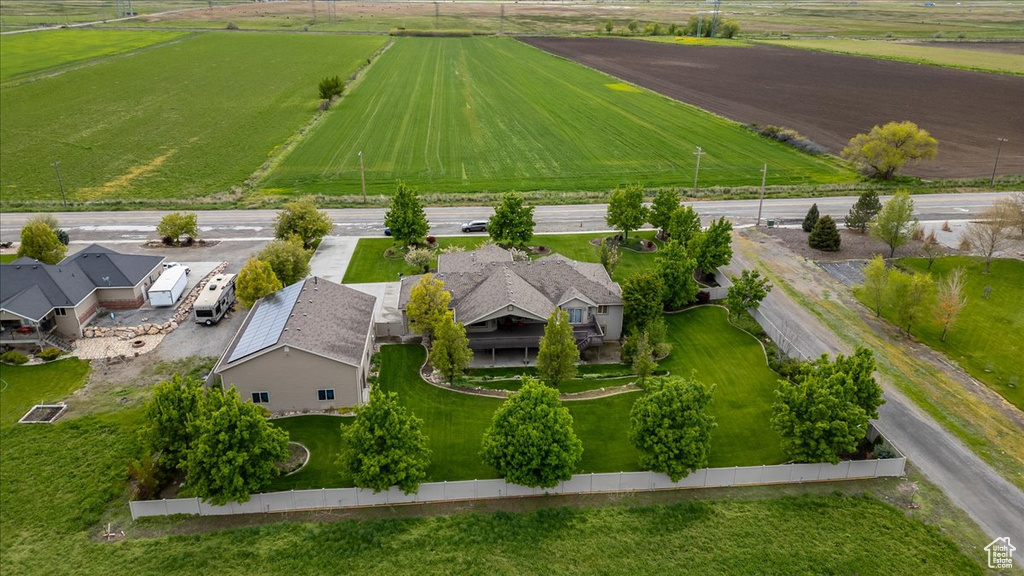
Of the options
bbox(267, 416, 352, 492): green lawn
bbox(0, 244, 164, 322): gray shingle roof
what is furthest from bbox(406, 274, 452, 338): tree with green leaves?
bbox(0, 244, 164, 322): gray shingle roof

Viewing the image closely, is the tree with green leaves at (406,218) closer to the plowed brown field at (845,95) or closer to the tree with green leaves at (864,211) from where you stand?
the tree with green leaves at (864,211)

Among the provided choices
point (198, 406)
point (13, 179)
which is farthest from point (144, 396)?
point (13, 179)

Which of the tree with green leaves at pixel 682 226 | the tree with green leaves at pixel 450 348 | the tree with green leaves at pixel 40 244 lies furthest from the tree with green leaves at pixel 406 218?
the tree with green leaves at pixel 40 244

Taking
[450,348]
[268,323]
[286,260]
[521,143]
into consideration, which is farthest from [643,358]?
[521,143]

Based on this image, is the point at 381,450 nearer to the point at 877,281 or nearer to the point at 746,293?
the point at 746,293

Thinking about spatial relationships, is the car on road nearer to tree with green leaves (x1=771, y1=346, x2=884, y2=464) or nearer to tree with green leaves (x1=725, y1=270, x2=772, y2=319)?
tree with green leaves (x1=725, y1=270, x2=772, y2=319)
